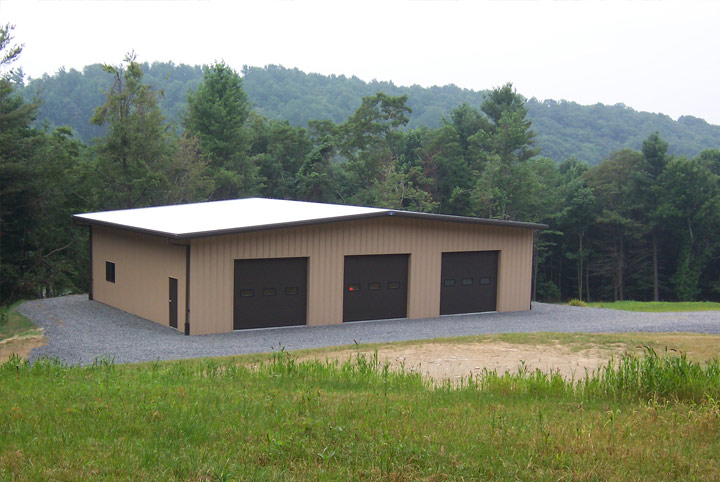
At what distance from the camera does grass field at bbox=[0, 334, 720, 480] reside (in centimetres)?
517

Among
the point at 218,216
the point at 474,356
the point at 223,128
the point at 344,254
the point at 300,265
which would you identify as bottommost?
the point at 474,356

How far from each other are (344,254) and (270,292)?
2.39m

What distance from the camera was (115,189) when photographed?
37.8 meters

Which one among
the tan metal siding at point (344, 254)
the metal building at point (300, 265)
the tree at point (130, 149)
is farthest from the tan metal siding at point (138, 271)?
the tree at point (130, 149)

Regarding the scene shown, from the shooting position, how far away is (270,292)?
1931 centimetres

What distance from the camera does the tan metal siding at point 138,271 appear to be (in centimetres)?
1877

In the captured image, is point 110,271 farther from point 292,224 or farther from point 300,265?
point 292,224

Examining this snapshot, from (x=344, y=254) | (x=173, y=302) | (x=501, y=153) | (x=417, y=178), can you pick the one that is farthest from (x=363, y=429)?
(x=501, y=153)

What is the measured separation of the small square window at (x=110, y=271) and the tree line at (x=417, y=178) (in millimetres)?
12901

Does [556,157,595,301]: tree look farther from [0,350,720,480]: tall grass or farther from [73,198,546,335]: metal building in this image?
[0,350,720,480]: tall grass

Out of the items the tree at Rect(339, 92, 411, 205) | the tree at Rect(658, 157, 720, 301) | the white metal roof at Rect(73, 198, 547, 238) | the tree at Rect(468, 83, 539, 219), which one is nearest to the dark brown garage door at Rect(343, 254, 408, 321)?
the white metal roof at Rect(73, 198, 547, 238)

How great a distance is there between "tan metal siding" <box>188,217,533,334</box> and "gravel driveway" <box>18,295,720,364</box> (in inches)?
24.2

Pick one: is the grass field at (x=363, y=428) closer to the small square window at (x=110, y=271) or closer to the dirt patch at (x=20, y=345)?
the dirt patch at (x=20, y=345)

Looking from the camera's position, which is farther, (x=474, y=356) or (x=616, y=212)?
(x=616, y=212)
